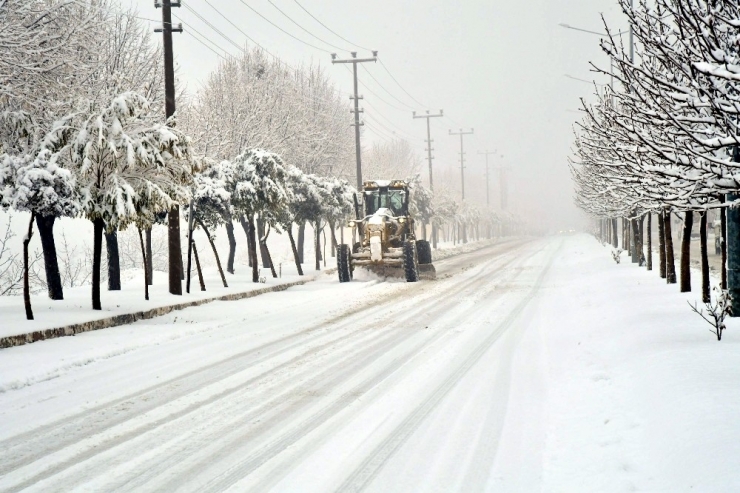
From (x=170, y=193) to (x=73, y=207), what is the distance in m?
2.03

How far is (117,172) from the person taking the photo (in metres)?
13.6

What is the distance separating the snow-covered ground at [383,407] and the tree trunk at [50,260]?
161 inches

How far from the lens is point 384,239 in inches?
926

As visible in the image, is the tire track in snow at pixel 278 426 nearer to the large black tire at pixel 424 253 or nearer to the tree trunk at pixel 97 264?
the tree trunk at pixel 97 264

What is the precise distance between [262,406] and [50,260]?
11369 mm

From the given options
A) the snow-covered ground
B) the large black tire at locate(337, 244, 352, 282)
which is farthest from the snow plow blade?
the snow-covered ground

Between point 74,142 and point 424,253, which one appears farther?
point 424,253

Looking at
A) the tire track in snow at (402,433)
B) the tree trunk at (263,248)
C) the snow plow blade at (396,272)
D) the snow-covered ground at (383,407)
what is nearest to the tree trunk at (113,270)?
the snow-covered ground at (383,407)

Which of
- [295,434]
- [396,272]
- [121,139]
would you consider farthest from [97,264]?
[396,272]

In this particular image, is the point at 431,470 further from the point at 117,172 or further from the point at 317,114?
the point at 317,114

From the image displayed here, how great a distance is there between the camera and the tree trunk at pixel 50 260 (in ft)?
51.2

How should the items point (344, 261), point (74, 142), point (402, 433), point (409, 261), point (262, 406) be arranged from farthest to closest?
point (344, 261)
point (409, 261)
point (74, 142)
point (262, 406)
point (402, 433)

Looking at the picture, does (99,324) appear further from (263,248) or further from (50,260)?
(263,248)

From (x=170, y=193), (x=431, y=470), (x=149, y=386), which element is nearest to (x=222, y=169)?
(x=170, y=193)
